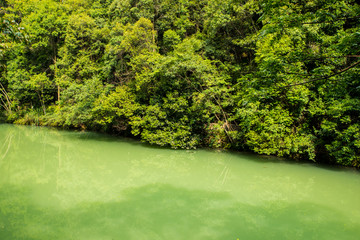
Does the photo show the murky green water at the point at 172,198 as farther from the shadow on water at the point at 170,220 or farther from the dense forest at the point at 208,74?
the dense forest at the point at 208,74

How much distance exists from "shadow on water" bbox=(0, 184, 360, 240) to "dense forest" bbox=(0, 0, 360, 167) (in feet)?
8.38

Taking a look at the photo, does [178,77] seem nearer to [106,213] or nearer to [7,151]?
[106,213]

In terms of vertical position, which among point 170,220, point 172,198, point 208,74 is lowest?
point 172,198

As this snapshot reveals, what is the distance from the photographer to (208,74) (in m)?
11.3

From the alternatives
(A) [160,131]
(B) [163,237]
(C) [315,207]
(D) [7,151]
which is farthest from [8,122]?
(C) [315,207]

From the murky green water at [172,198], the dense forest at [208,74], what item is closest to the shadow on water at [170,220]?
the murky green water at [172,198]

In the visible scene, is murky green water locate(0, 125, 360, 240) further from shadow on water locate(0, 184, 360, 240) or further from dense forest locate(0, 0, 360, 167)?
dense forest locate(0, 0, 360, 167)

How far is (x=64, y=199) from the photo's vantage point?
5473mm

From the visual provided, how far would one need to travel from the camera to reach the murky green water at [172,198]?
421cm

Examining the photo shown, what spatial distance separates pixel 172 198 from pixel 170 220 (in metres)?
1.07

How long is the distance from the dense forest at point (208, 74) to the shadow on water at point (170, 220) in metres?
2.55

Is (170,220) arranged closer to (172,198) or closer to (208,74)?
(172,198)

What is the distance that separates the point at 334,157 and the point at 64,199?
9.60 m

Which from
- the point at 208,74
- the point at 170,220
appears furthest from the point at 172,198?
the point at 208,74
